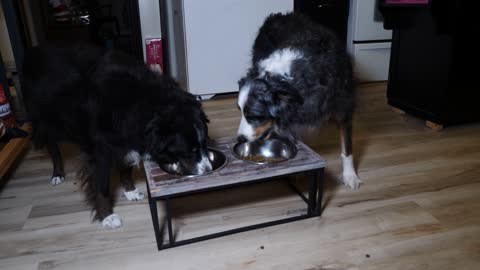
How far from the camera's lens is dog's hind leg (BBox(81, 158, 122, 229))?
5.55 ft

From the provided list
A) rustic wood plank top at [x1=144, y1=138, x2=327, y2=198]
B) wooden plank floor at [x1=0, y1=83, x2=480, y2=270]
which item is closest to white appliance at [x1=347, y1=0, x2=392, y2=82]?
wooden plank floor at [x1=0, y1=83, x2=480, y2=270]

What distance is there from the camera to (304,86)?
1.78 meters

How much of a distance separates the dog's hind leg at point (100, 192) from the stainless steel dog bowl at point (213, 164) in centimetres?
31

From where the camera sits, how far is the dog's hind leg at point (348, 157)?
2.02m

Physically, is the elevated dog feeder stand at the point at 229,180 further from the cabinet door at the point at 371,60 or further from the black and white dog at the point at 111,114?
the cabinet door at the point at 371,60

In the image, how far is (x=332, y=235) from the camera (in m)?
1.65

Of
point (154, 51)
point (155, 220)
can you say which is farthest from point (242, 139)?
point (154, 51)

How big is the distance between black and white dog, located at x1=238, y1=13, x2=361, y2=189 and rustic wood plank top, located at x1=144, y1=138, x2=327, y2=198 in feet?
0.77

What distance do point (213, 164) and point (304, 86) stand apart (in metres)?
0.59

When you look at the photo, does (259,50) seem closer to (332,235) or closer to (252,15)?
(332,235)

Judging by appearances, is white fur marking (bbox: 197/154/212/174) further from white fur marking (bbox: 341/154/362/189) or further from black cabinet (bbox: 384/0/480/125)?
black cabinet (bbox: 384/0/480/125)

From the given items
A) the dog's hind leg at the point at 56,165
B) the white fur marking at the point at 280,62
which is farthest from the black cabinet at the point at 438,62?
the dog's hind leg at the point at 56,165

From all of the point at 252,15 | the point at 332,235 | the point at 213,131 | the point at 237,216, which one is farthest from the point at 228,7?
the point at 332,235

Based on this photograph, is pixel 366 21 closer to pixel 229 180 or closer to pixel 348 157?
pixel 348 157
